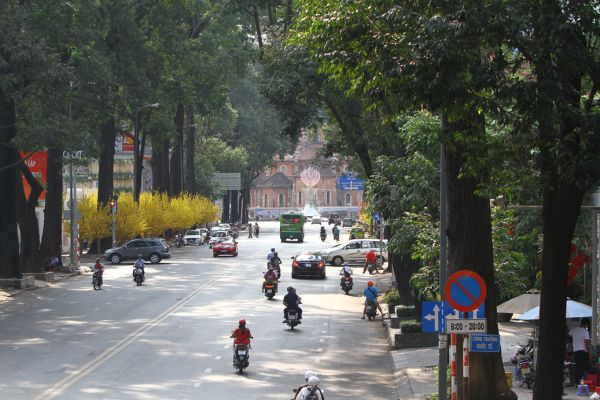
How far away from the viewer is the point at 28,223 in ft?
154

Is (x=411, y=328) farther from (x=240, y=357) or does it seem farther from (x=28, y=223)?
(x=28, y=223)

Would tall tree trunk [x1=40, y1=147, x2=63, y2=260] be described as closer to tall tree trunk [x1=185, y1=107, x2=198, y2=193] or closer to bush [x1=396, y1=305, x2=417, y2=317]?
bush [x1=396, y1=305, x2=417, y2=317]

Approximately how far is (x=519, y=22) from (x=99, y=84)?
1376 inches

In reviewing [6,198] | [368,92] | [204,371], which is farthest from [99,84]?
[368,92]

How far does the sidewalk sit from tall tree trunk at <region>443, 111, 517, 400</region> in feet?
4.77

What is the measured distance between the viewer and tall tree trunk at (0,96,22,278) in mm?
42375

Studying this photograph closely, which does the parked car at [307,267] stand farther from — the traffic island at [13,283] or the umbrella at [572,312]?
the umbrella at [572,312]

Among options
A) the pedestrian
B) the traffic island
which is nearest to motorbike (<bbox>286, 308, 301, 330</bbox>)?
the pedestrian

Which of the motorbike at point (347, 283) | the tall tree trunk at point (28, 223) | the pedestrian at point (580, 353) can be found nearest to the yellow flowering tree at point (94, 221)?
the tall tree trunk at point (28, 223)

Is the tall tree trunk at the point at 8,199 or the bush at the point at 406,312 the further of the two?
the tall tree trunk at the point at 8,199

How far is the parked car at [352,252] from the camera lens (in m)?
61.6

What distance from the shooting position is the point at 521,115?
15133 mm

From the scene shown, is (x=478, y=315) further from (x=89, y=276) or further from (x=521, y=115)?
(x=89, y=276)

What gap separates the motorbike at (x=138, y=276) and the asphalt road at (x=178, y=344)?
2.00 feet
